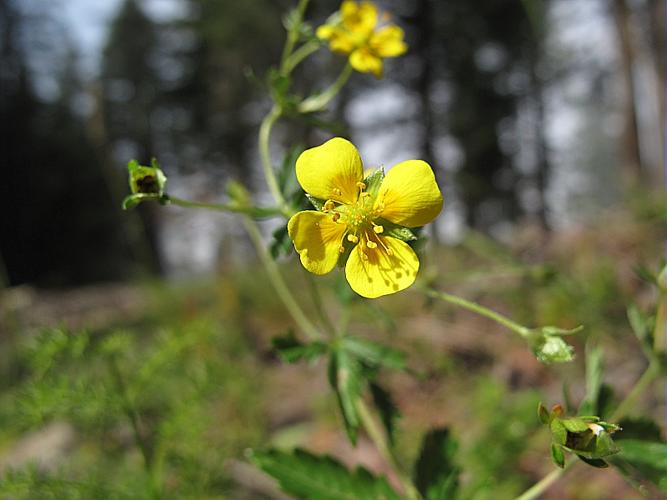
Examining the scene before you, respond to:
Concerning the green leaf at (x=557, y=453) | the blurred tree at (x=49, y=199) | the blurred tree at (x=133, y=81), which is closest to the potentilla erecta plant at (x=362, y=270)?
the green leaf at (x=557, y=453)

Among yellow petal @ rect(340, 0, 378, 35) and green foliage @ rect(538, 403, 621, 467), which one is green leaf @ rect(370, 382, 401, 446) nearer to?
green foliage @ rect(538, 403, 621, 467)

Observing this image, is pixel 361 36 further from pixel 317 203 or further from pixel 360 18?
pixel 317 203

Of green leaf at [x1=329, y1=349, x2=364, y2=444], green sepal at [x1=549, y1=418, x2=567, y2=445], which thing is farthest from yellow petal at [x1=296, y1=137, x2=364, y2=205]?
green sepal at [x1=549, y1=418, x2=567, y2=445]

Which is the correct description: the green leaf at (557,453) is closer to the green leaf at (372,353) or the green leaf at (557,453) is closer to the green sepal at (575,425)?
the green sepal at (575,425)

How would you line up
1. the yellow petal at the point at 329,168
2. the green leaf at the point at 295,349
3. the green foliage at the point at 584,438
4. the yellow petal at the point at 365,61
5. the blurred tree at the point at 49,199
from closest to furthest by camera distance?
1. the green foliage at the point at 584,438
2. the yellow petal at the point at 329,168
3. the green leaf at the point at 295,349
4. the yellow petal at the point at 365,61
5. the blurred tree at the point at 49,199

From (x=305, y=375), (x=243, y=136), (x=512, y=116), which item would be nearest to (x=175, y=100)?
(x=243, y=136)

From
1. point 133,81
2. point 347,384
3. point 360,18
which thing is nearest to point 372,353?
point 347,384
